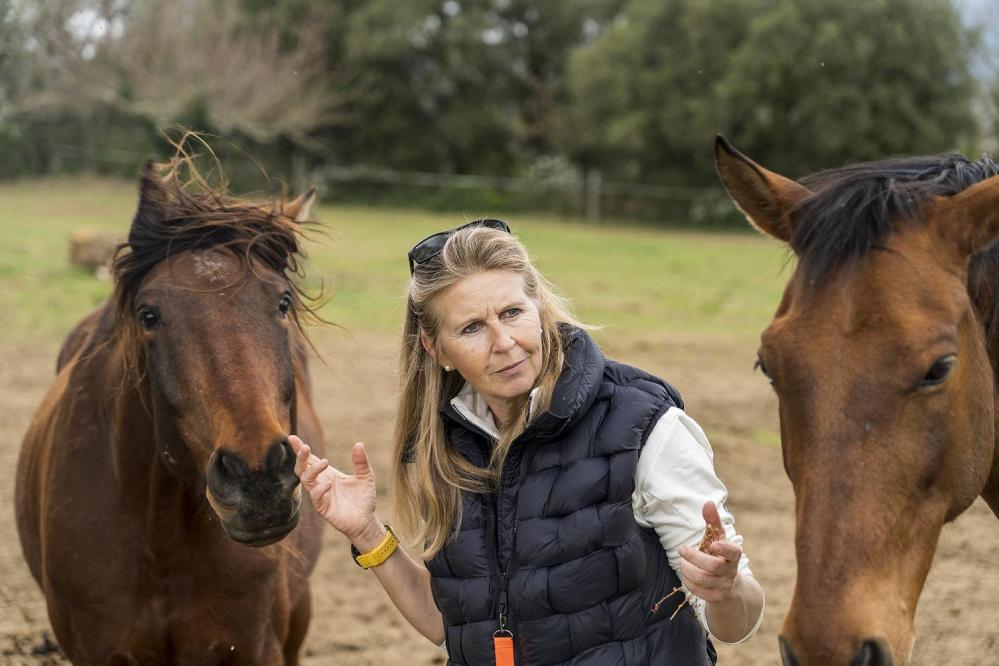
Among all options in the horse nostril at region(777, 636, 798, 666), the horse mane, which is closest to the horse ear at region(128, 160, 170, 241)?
the horse mane

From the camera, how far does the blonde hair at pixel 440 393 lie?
2381mm

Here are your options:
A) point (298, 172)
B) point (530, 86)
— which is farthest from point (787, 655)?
point (530, 86)

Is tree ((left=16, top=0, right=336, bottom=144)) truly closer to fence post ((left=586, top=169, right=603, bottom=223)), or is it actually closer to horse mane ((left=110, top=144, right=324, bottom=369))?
fence post ((left=586, top=169, right=603, bottom=223))

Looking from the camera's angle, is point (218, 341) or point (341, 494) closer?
point (341, 494)

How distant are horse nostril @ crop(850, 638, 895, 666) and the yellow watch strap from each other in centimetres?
121

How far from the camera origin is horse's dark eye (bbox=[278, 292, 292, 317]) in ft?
9.86

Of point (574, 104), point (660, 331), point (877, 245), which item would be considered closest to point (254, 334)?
point (877, 245)

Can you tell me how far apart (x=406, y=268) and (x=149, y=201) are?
13.2m

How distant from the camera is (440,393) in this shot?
100 inches

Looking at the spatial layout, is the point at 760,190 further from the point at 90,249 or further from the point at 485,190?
the point at 485,190

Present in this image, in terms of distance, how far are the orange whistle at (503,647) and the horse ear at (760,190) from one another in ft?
3.59

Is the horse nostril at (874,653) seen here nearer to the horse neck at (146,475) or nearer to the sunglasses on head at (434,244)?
the sunglasses on head at (434,244)

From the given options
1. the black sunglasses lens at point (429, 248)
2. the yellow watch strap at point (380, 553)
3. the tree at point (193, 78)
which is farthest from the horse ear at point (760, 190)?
the tree at point (193, 78)

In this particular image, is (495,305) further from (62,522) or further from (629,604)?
(62,522)
